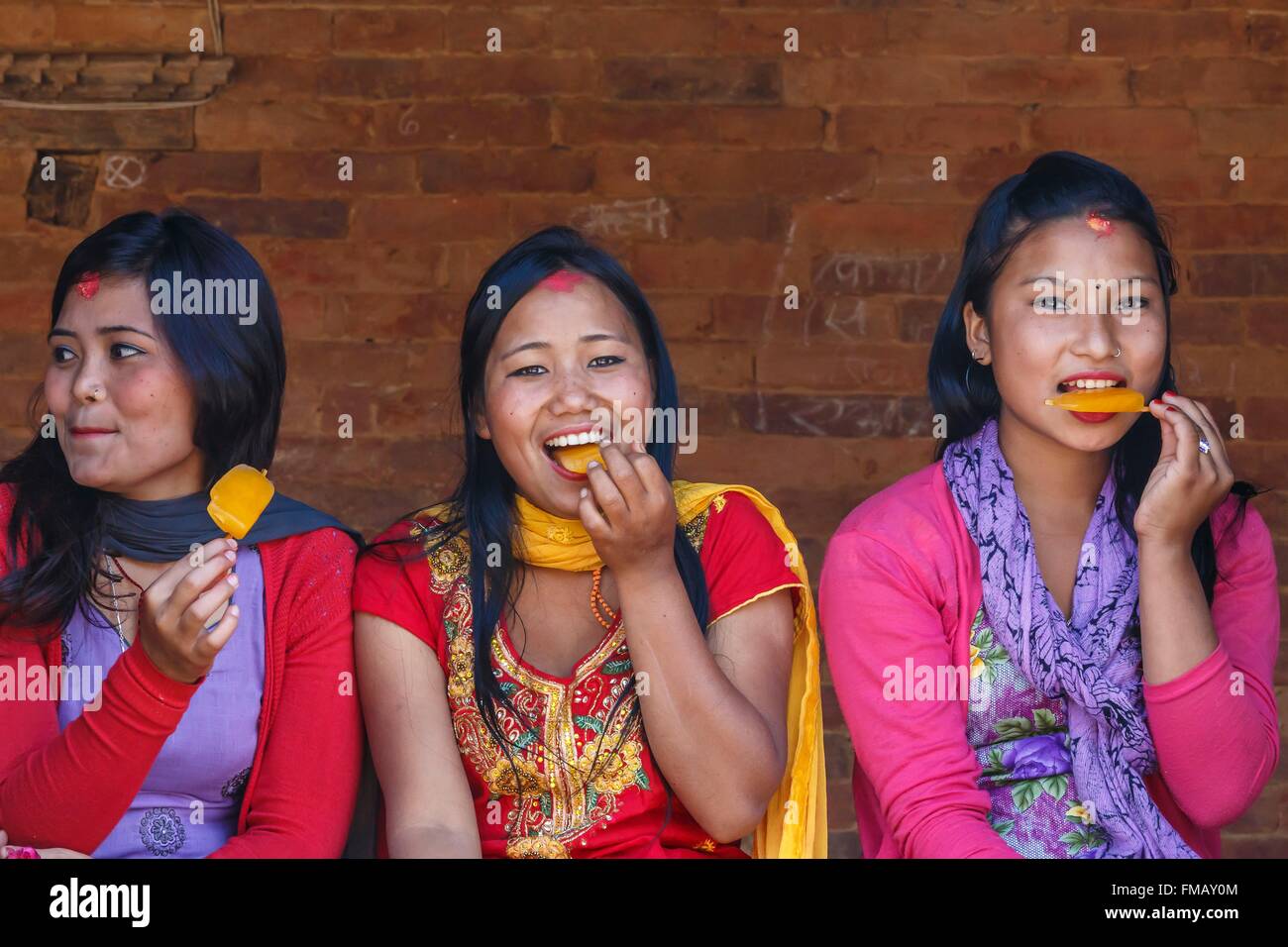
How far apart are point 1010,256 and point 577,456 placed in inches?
31.0

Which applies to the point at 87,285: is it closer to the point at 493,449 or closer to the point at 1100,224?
the point at 493,449

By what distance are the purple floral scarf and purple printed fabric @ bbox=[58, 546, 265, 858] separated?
1.16 meters

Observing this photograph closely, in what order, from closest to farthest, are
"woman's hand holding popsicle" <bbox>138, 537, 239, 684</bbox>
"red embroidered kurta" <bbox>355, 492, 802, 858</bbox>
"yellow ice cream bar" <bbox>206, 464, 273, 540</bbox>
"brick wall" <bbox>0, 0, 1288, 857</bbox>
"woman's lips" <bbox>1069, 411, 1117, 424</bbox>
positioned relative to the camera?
"woman's hand holding popsicle" <bbox>138, 537, 239, 684</bbox> < "yellow ice cream bar" <bbox>206, 464, 273, 540</bbox> < "red embroidered kurta" <bbox>355, 492, 802, 858</bbox> < "woman's lips" <bbox>1069, 411, 1117, 424</bbox> < "brick wall" <bbox>0, 0, 1288, 857</bbox>

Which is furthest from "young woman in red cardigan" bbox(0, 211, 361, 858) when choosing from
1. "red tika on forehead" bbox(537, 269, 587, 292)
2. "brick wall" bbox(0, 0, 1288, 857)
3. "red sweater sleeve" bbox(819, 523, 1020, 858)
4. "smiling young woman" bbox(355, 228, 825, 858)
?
"brick wall" bbox(0, 0, 1288, 857)

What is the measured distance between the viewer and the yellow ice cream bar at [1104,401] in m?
2.86

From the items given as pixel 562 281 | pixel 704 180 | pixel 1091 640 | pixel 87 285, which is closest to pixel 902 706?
pixel 1091 640

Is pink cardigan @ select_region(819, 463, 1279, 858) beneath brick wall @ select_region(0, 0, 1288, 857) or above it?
beneath

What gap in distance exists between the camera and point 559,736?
282 centimetres

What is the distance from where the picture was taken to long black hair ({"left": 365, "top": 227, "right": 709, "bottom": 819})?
2.92 meters

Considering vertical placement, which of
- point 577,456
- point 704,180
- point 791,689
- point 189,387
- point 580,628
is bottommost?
point 791,689

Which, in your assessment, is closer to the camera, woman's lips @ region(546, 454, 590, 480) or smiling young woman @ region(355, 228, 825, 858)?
smiling young woman @ region(355, 228, 825, 858)

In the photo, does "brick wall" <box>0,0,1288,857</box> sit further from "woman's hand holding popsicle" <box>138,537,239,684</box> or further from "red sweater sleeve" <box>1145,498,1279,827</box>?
"woman's hand holding popsicle" <box>138,537,239,684</box>

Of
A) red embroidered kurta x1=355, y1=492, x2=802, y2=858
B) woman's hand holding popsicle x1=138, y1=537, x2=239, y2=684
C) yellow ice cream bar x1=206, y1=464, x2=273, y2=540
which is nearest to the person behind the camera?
woman's hand holding popsicle x1=138, y1=537, x2=239, y2=684
